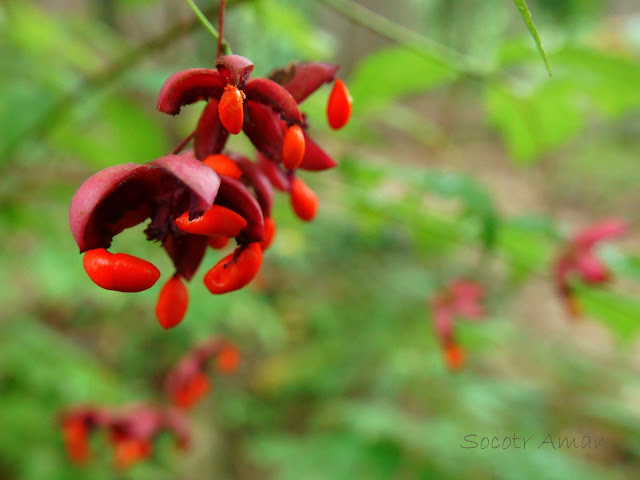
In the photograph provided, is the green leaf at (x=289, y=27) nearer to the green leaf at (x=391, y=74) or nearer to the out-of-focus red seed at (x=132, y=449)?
the green leaf at (x=391, y=74)

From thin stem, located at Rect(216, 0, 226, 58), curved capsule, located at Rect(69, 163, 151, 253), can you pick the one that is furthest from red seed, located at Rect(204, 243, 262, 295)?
thin stem, located at Rect(216, 0, 226, 58)

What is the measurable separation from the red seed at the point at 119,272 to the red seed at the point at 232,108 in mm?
148

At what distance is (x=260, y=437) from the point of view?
4410mm

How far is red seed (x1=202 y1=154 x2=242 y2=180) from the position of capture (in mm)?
519

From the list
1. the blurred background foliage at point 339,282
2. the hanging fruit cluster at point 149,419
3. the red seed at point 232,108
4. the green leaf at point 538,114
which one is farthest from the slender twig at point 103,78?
the hanging fruit cluster at point 149,419

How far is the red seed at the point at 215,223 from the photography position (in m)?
0.46

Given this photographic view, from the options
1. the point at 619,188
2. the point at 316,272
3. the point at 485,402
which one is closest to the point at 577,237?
the point at 485,402

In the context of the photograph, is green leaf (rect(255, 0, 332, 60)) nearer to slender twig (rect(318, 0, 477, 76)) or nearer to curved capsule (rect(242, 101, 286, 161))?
slender twig (rect(318, 0, 477, 76))

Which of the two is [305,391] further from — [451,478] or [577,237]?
[577,237]

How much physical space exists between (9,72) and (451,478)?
2.42m

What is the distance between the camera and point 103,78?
110 centimetres

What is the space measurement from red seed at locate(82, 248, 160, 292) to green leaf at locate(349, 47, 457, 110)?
0.98 metres

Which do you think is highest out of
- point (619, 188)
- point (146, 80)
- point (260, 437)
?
point (619, 188)

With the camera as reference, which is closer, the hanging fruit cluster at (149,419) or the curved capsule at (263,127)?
the curved capsule at (263,127)
